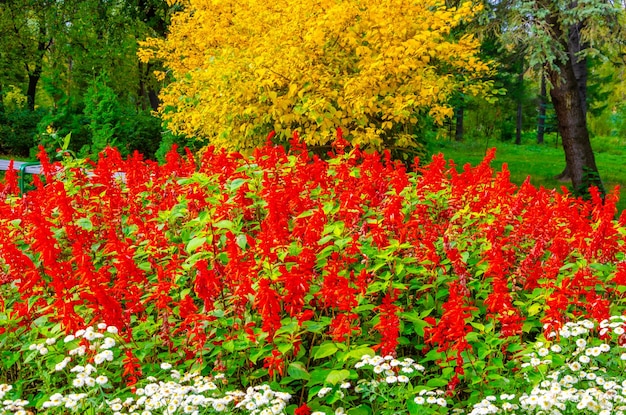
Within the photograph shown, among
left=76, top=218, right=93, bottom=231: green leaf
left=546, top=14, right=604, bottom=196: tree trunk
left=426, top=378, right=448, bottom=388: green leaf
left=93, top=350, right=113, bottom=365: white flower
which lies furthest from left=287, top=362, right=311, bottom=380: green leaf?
left=546, top=14, right=604, bottom=196: tree trunk

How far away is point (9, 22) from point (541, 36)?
20.0 m

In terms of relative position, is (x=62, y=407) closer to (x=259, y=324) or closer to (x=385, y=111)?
(x=259, y=324)

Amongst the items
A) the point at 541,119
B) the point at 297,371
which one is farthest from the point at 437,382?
the point at 541,119

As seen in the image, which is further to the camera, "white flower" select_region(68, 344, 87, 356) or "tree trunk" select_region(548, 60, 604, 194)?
"tree trunk" select_region(548, 60, 604, 194)

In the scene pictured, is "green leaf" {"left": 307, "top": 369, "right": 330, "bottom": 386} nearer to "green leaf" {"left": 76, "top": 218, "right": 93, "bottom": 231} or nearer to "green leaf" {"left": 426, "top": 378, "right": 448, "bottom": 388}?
"green leaf" {"left": 426, "top": 378, "right": 448, "bottom": 388}

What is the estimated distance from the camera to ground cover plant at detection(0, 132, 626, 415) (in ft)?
9.29

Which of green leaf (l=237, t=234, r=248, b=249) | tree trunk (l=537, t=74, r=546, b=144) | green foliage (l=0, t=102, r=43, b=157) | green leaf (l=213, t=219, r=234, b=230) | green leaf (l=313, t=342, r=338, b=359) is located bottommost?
green foliage (l=0, t=102, r=43, b=157)

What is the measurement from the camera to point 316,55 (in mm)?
8055

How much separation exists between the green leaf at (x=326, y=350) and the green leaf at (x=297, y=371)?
87 millimetres

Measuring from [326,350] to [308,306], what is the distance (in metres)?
0.37

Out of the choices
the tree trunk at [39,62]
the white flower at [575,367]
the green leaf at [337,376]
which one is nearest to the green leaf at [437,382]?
the green leaf at [337,376]

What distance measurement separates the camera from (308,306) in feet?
10.7

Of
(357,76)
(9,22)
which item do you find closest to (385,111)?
(357,76)

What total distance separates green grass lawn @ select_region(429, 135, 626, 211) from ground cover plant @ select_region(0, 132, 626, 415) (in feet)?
28.2
